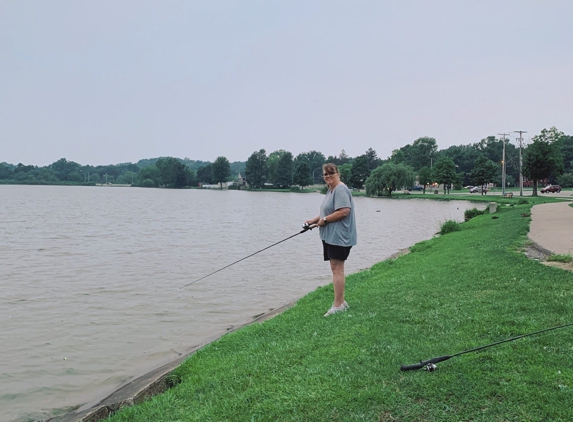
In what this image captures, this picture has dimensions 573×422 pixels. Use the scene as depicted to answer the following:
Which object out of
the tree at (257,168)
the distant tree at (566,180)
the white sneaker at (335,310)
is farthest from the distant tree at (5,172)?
the white sneaker at (335,310)

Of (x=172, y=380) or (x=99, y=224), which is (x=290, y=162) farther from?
(x=172, y=380)

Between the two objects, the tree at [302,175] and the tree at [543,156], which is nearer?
the tree at [543,156]

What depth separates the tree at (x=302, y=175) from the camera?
469 feet

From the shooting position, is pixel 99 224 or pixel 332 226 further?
pixel 99 224

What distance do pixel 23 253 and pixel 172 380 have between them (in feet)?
49.3

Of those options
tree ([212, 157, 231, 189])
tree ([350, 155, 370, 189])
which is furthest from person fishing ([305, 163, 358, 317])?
tree ([212, 157, 231, 189])

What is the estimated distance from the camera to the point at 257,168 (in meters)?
159

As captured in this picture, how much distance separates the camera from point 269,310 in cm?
1006

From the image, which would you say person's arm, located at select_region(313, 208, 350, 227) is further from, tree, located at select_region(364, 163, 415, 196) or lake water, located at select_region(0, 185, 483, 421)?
tree, located at select_region(364, 163, 415, 196)

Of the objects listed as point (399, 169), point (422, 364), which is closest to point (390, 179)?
point (399, 169)

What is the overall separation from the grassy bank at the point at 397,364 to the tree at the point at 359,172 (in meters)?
114

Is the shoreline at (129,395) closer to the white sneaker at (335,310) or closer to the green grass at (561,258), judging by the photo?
the white sneaker at (335,310)

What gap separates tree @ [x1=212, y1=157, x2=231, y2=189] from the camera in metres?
168

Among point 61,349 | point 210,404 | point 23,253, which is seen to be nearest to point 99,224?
point 23,253
